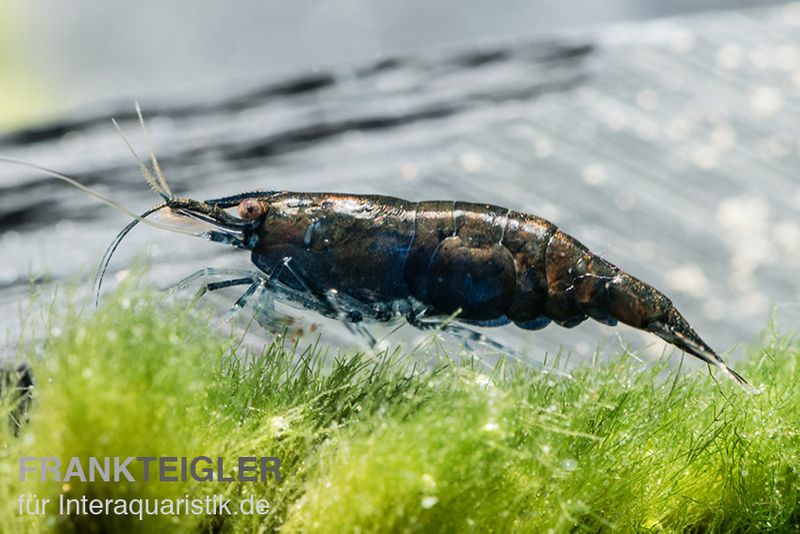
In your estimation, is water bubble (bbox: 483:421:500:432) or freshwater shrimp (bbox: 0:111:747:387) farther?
freshwater shrimp (bbox: 0:111:747:387)

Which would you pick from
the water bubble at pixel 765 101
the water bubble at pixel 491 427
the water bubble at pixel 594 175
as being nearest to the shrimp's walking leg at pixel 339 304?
the water bubble at pixel 491 427

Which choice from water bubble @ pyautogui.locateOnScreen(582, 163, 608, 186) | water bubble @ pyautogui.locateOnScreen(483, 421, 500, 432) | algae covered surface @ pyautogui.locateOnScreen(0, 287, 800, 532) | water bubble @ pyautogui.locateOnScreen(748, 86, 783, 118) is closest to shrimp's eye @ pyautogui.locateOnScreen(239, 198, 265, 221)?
algae covered surface @ pyautogui.locateOnScreen(0, 287, 800, 532)

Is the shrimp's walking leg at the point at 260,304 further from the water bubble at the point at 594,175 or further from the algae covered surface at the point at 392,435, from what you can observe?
the water bubble at the point at 594,175

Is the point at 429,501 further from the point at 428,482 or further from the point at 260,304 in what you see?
the point at 260,304

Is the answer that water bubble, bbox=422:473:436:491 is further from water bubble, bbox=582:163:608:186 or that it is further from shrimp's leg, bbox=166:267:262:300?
water bubble, bbox=582:163:608:186

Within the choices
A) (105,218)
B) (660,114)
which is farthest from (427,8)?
(105,218)

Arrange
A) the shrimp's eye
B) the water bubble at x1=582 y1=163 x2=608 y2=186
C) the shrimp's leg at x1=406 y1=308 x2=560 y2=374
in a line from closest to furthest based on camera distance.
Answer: the shrimp's leg at x1=406 y1=308 x2=560 y2=374 → the shrimp's eye → the water bubble at x1=582 y1=163 x2=608 y2=186
